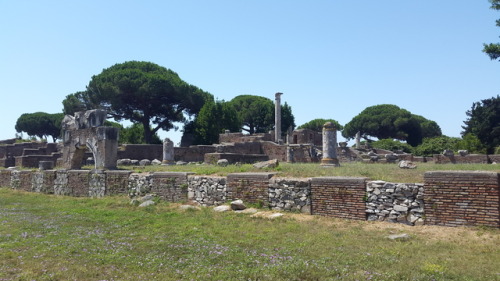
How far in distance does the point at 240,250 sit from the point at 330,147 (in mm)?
12951

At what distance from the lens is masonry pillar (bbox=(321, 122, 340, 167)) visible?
719 inches

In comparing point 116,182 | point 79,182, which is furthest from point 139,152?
point 116,182

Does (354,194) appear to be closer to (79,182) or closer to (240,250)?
(240,250)

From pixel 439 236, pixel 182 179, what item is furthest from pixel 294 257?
pixel 182 179

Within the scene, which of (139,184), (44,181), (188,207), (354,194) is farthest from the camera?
(44,181)

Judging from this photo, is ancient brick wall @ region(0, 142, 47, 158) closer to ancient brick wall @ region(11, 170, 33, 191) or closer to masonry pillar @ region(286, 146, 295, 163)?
ancient brick wall @ region(11, 170, 33, 191)

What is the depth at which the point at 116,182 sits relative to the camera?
15914 millimetres

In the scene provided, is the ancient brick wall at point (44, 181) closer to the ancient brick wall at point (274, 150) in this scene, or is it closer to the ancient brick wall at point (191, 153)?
the ancient brick wall at point (191, 153)

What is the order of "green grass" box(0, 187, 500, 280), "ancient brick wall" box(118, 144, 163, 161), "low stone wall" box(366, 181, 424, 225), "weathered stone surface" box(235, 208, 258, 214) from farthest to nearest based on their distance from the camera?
"ancient brick wall" box(118, 144, 163, 161)
"weathered stone surface" box(235, 208, 258, 214)
"low stone wall" box(366, 181, 424, 225)
"green grass" box(0, 187, 500, 280)

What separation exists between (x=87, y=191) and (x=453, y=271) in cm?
1558

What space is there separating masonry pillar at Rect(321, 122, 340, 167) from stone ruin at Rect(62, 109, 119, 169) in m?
9.73

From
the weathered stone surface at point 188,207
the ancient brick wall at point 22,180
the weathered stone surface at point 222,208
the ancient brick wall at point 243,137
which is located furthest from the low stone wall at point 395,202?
the ancient brick wall at point 243,137

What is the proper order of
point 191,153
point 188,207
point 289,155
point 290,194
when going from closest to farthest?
point 290,194 < point 188,207 < point 289,155 < point 191,153

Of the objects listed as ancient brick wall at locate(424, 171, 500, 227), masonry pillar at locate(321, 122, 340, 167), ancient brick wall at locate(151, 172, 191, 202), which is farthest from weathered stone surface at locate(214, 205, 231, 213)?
masonry pillar at locate(321, 122, 340, 167)
